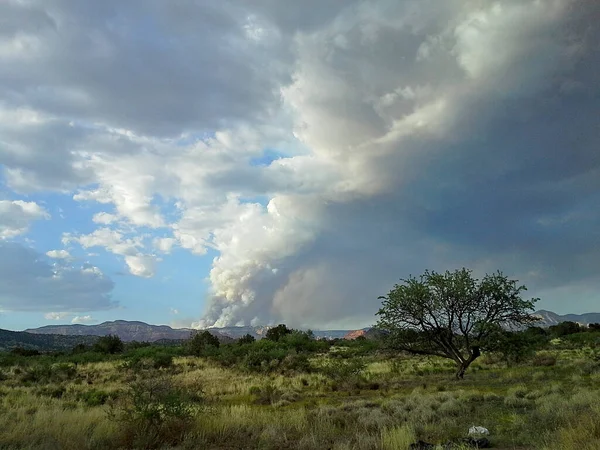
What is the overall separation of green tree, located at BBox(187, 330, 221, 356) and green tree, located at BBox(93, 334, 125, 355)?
13116 millimetres

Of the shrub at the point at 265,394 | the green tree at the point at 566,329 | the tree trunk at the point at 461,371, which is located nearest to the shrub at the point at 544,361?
the tree trunk at the point at 461,371

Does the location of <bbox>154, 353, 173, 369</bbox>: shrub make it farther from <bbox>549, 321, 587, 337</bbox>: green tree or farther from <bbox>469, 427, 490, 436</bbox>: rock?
<bbox>549, 321, 587, 337</bbox>: green tree

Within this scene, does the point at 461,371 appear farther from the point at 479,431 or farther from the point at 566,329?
the point at 566,329

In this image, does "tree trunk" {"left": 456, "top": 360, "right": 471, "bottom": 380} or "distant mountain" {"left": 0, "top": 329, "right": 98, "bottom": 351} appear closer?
"tree trunk" {"left": 456, "top": 360, "right": 471, "bottom": 380}

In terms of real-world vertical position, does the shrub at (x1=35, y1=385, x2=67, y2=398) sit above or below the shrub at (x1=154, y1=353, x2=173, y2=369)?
below

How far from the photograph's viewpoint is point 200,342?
67.9m

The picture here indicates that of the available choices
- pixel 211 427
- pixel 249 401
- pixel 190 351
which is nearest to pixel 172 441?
pixel 211 427

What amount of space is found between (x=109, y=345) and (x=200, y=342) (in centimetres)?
1609

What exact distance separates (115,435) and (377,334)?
70.3 ft

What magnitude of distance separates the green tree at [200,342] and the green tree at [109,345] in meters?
13.1

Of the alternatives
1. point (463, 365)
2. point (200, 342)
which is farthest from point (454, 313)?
point (200, 342)

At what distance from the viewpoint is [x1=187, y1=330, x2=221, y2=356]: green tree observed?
61.2 metres

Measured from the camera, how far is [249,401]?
23.4 metres

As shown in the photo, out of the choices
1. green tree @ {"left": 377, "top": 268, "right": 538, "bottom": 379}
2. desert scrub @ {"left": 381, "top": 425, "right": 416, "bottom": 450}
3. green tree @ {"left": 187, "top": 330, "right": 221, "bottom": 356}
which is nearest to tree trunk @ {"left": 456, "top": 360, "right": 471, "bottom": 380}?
green tree @ {"left": 377, "top": 268, "right": 538, "bottom": 379}
